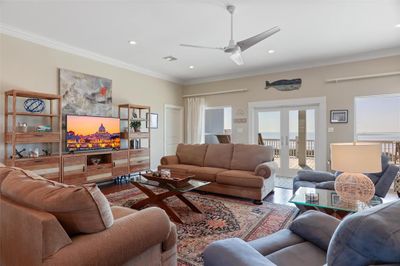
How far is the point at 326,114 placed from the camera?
17.0 ft

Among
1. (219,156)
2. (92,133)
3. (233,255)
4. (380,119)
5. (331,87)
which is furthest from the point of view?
(380,119)

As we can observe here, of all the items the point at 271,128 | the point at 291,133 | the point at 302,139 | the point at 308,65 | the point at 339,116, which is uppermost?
the point at 308,65

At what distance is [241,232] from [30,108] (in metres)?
3.88

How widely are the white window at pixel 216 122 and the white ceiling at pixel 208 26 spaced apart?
2061 millimetres

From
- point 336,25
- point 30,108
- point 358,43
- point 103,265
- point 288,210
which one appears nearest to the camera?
point 103,265

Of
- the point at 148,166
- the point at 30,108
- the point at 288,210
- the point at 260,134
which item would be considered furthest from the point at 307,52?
the point at 30,108

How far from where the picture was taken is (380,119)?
6.68 metres

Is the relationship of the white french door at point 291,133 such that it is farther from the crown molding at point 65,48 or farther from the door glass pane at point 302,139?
the crown molding at point 65,48

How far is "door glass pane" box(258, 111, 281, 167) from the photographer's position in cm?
588

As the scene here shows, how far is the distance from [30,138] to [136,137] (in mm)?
2125

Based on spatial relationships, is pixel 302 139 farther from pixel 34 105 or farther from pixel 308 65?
pixel 34 105

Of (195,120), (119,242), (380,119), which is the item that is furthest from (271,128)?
(119,242)

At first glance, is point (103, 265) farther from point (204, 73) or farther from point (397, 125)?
point (397, 125)

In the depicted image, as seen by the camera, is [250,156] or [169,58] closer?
[250,156]
